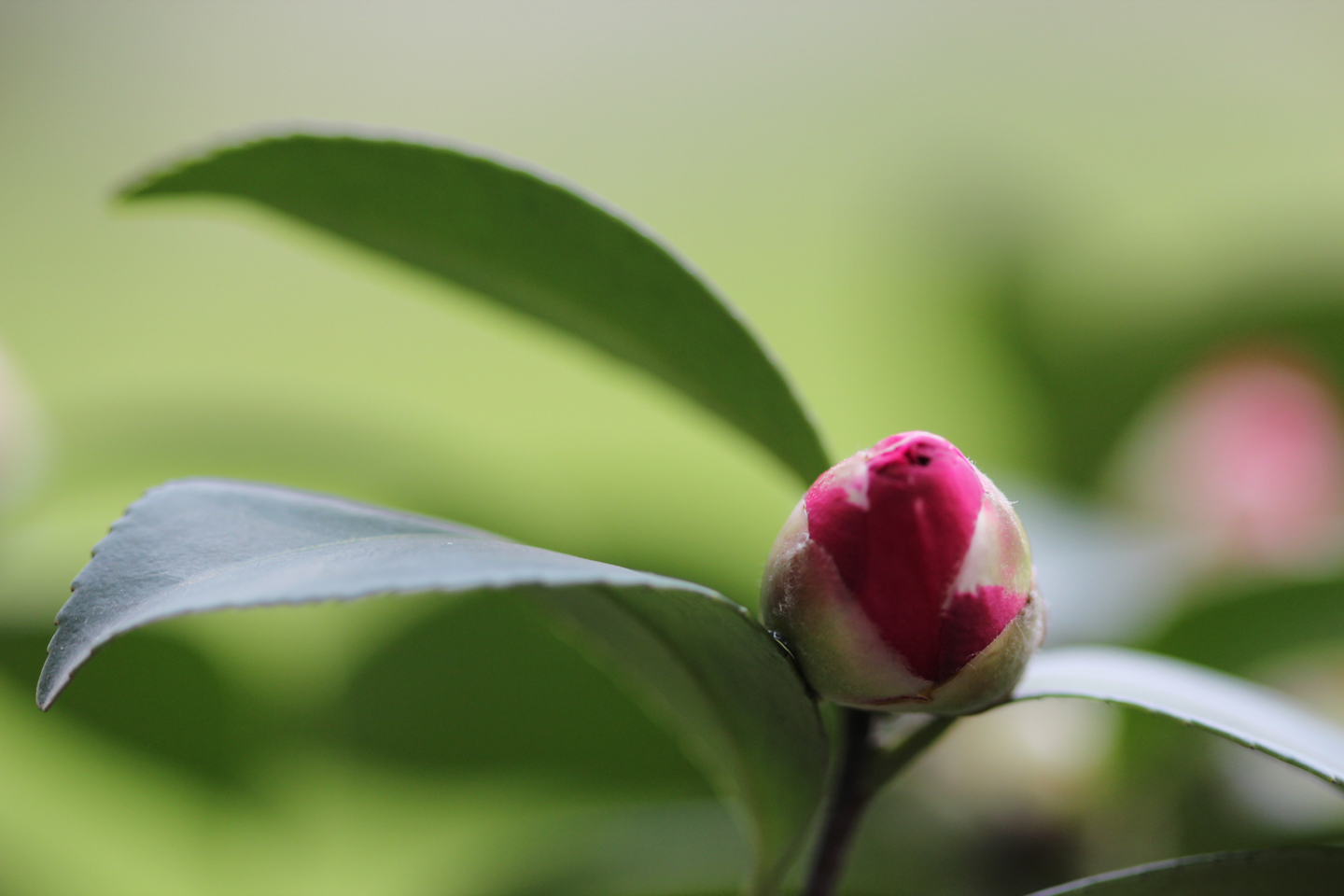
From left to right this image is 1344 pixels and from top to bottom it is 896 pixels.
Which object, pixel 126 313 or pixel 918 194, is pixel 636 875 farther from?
pixel 126 313

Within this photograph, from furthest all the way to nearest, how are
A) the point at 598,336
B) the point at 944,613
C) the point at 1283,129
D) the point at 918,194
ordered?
the point at 1283,129
the point at 918,194
the point at 598,336
the point at 944,613

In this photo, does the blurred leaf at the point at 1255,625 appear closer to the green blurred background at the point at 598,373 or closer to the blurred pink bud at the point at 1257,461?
the green blurred background at the point at 598,373

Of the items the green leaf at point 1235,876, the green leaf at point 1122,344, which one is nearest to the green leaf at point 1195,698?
the green leaf at point 1235,876

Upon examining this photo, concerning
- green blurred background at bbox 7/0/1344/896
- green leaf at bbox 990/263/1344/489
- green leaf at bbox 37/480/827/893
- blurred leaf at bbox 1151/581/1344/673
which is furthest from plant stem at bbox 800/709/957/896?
green leaf at bbox 990/263/1344/489

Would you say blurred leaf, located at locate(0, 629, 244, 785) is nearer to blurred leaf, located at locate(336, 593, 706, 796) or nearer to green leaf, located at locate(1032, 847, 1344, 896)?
blurred leaf, located at locate(336, 593, 706, 796)

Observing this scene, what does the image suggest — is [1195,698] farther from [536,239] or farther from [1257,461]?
[1257,461]

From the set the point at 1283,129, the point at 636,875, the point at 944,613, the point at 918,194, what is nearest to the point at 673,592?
the point at 944,613
